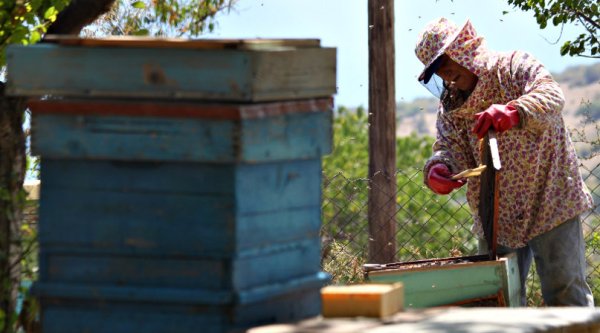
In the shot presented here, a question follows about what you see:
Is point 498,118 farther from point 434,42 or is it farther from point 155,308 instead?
point 155,308

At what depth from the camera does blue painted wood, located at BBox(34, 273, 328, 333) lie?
3.67 metres

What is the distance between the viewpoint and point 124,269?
12.3 ft

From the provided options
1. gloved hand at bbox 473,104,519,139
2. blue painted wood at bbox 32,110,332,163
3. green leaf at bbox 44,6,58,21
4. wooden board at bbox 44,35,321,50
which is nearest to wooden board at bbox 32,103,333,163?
blue painted wood at bbox 32,110,332,163

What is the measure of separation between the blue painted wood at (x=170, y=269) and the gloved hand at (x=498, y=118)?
1.21 m

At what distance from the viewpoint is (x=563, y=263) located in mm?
5160

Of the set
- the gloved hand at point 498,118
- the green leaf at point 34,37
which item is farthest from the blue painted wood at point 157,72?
the gloved hand at point 498,118

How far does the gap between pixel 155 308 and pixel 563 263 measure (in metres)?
2.12

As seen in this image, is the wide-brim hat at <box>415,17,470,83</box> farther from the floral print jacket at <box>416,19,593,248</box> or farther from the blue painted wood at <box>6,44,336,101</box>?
the blue painted wood at <box>6,44,336,101</box>

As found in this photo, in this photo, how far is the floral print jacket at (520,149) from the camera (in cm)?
510

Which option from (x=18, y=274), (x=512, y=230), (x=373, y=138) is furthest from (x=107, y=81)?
(x=373, y=138)

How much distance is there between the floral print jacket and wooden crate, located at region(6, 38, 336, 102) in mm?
1391

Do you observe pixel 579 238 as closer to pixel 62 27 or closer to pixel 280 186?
pixel 280 186

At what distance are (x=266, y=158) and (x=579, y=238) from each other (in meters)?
2.00

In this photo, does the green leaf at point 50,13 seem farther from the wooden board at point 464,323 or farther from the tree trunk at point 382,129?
the tree trunk at point 382,129
